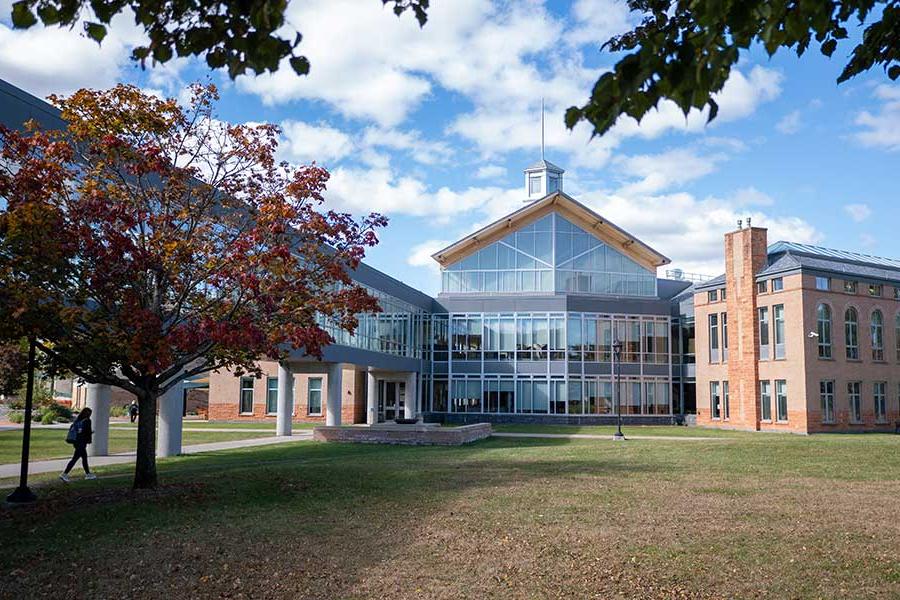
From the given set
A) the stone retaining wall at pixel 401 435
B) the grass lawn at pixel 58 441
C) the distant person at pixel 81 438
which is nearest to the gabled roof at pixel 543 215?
the grass lawn at pixel 58 441

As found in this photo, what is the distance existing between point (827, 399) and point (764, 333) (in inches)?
156

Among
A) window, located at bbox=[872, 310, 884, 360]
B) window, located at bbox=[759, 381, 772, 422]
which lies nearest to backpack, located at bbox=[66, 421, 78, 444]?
window, located at bbox=[759, 381, 772, 422]

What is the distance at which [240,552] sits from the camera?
29.8 feet

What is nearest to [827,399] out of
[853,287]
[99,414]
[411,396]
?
[853,287]

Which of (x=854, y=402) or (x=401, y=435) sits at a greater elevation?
(x=854, y=402)

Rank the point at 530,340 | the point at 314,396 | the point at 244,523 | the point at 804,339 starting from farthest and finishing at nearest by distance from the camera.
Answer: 1. the point at 314,396
2. the point at 530,340
3. the point at 804,339
4. the point at 244,523

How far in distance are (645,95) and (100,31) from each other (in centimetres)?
320

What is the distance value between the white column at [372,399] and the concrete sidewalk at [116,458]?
1280 centimetres

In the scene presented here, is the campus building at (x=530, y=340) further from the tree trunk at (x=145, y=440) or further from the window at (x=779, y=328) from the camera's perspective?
the tree trunk at (x=145, y=440)

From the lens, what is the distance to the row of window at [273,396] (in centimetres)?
4850

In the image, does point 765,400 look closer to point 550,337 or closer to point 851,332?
point 851,332

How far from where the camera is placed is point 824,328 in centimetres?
3672

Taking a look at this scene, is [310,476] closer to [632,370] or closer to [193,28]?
[193,28]

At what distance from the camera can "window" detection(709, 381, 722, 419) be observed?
41.9 meters
